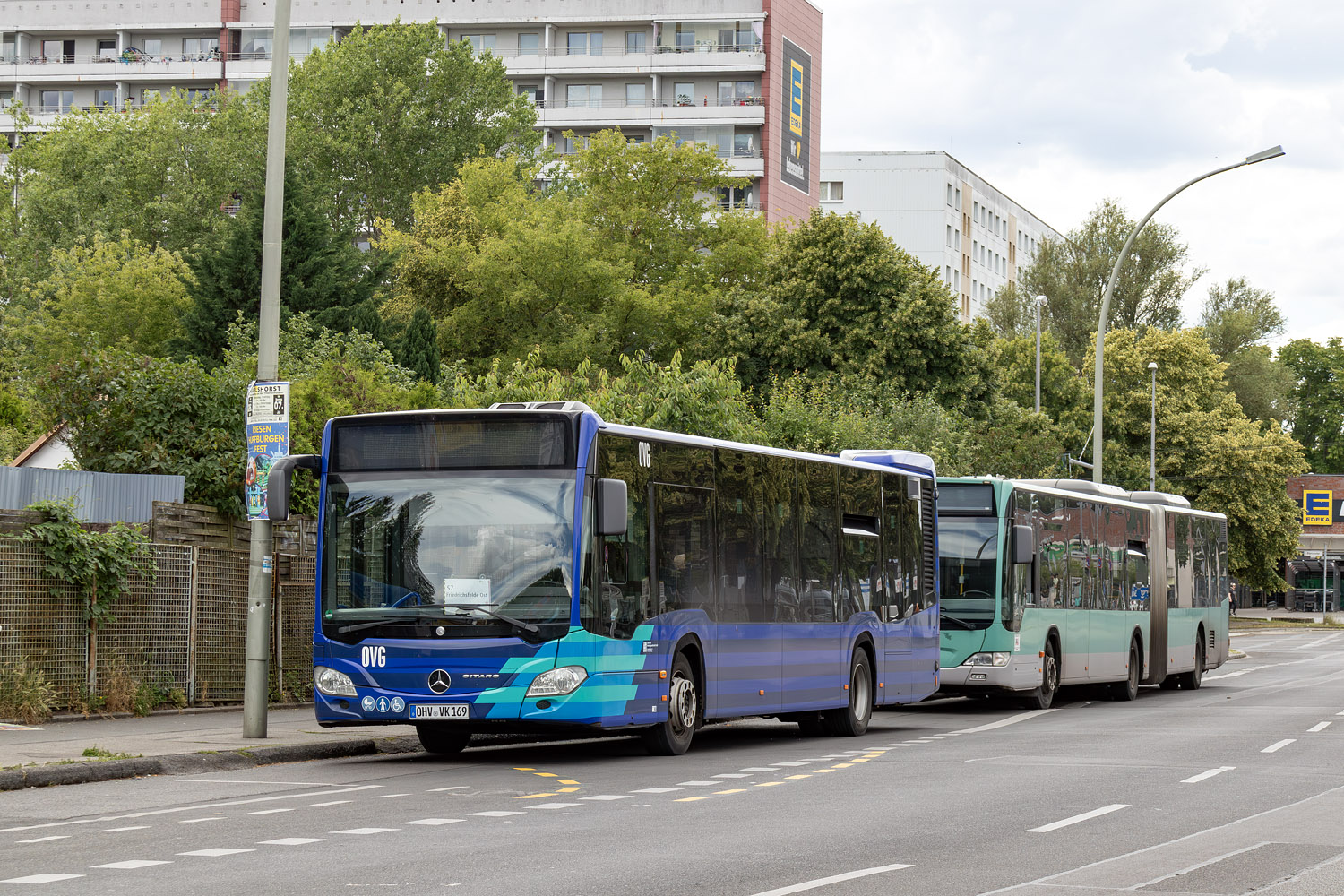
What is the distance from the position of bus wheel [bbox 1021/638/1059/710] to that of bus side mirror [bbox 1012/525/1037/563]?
6.09ft

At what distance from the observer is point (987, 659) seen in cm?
2533

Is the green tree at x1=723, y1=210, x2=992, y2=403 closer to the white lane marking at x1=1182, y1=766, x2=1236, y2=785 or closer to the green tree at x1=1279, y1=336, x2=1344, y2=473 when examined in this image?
the white lane marking at x1=1182, y1=766, x2=1236, y2=785

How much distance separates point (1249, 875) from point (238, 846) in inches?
216

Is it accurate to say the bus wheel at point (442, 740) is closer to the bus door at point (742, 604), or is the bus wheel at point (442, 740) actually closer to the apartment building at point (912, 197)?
the bus door at point (742, 604)

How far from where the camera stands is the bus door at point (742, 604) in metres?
18.2

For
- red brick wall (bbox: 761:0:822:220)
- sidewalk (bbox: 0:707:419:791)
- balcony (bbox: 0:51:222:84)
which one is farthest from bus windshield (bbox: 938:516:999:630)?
balcony (bbox: 0:51:222:84)

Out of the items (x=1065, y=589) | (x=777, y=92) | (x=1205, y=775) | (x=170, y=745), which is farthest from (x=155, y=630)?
(x=777, y=92)

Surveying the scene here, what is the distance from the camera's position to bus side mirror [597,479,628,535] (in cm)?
1577

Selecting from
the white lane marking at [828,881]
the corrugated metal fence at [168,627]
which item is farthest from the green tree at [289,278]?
the white lane marking at [828,881]

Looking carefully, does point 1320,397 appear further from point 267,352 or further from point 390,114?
point 267,352

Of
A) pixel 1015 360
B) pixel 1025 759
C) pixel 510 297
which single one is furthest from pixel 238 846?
pixel 1015 360

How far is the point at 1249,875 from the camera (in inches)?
387

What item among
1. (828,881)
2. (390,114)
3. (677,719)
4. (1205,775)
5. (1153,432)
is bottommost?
(1205,775)

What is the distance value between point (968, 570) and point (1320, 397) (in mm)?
103687
